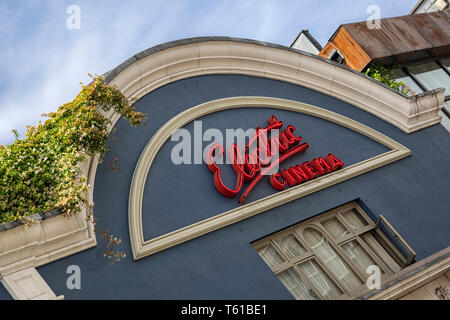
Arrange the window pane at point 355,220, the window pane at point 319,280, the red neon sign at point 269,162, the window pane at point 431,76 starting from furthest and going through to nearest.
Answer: the window pane at point 431,76 < the window pane at point 355,220 < the red neon sign at point 269,162 < the window pane at point 319,280

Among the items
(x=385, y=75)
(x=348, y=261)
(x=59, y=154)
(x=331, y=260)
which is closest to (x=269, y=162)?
(x=331, y=260)

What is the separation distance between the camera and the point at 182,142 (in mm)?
14203

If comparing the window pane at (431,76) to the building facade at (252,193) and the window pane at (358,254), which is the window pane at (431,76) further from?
the window pane at (358,254)

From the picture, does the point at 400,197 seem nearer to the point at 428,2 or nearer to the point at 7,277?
the point at 7,277

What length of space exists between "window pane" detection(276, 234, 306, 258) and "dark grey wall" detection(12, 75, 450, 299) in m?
0.43

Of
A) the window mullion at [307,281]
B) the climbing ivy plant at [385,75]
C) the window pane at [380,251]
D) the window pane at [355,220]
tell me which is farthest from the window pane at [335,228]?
the climbing ivy plant at [385,75]

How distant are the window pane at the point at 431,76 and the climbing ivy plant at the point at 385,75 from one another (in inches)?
42.8

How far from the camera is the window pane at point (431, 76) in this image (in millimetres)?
20953

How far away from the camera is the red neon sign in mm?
13859

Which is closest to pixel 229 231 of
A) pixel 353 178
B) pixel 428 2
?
pixel 353 178

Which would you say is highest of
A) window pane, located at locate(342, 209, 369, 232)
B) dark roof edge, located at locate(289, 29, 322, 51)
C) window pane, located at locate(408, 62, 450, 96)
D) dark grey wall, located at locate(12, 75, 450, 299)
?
dark roof edge, located at locate(289, 29, 322, 51)

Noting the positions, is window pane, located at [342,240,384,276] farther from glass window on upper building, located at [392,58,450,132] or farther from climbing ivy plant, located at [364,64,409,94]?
glass window on upper building, located at [392,58,450,132]

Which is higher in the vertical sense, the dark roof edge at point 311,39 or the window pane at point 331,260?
the dark roof edge at point 311,39

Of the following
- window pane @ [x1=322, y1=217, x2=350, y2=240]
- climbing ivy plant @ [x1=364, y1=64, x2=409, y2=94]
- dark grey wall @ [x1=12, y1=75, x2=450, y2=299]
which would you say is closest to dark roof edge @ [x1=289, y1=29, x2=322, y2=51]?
climbing ivy plant @ [x1=364, y1=64, x2=409, y2=94]
